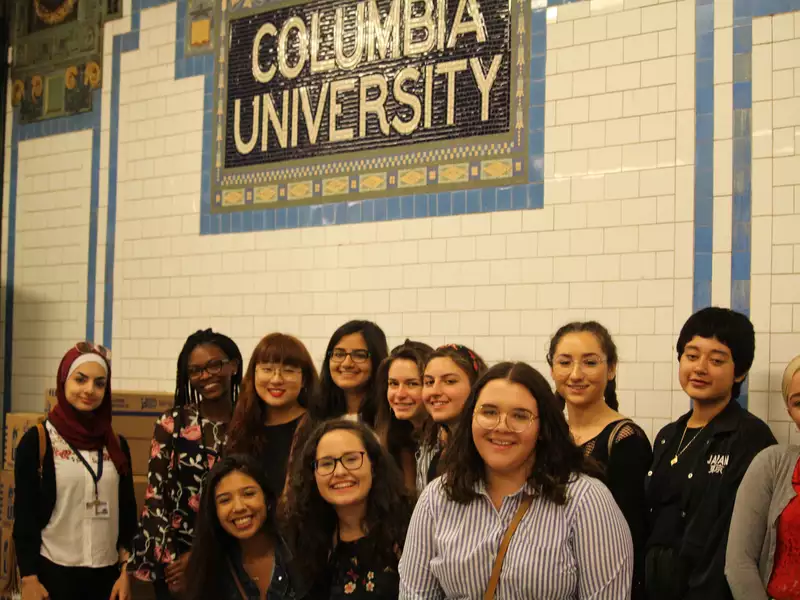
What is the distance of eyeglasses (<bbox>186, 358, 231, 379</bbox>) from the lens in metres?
4.09

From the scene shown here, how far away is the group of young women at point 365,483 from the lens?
2.44 m

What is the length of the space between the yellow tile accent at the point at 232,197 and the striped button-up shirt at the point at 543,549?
12.5ft

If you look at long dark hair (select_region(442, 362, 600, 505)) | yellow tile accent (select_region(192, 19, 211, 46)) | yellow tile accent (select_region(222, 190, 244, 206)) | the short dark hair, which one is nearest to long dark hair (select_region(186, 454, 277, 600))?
long dark hair (select_region(442, 362, 600, 505))

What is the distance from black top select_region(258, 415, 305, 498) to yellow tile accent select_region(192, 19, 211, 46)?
3.17 m

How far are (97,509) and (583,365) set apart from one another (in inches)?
85.6

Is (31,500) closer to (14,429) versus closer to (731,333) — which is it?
(14,429)

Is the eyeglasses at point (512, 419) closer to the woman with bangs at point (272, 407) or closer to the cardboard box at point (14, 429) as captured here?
the woman with bangs at point (272, 407)

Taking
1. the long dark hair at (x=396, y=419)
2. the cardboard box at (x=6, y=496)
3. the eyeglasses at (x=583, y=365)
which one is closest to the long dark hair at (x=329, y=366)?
the long dark hair at (x=396, y=419)

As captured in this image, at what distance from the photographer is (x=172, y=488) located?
3.83 meters

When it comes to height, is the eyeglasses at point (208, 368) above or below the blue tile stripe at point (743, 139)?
below

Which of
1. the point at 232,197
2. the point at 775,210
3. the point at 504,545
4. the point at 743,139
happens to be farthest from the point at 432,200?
the point at 504,545

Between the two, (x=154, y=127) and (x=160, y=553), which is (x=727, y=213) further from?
(x=154, y=127)

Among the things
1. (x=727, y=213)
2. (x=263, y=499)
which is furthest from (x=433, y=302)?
(x=263, y=499)

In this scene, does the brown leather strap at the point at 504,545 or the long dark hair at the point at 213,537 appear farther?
the long dark hair at the point at 213,537
